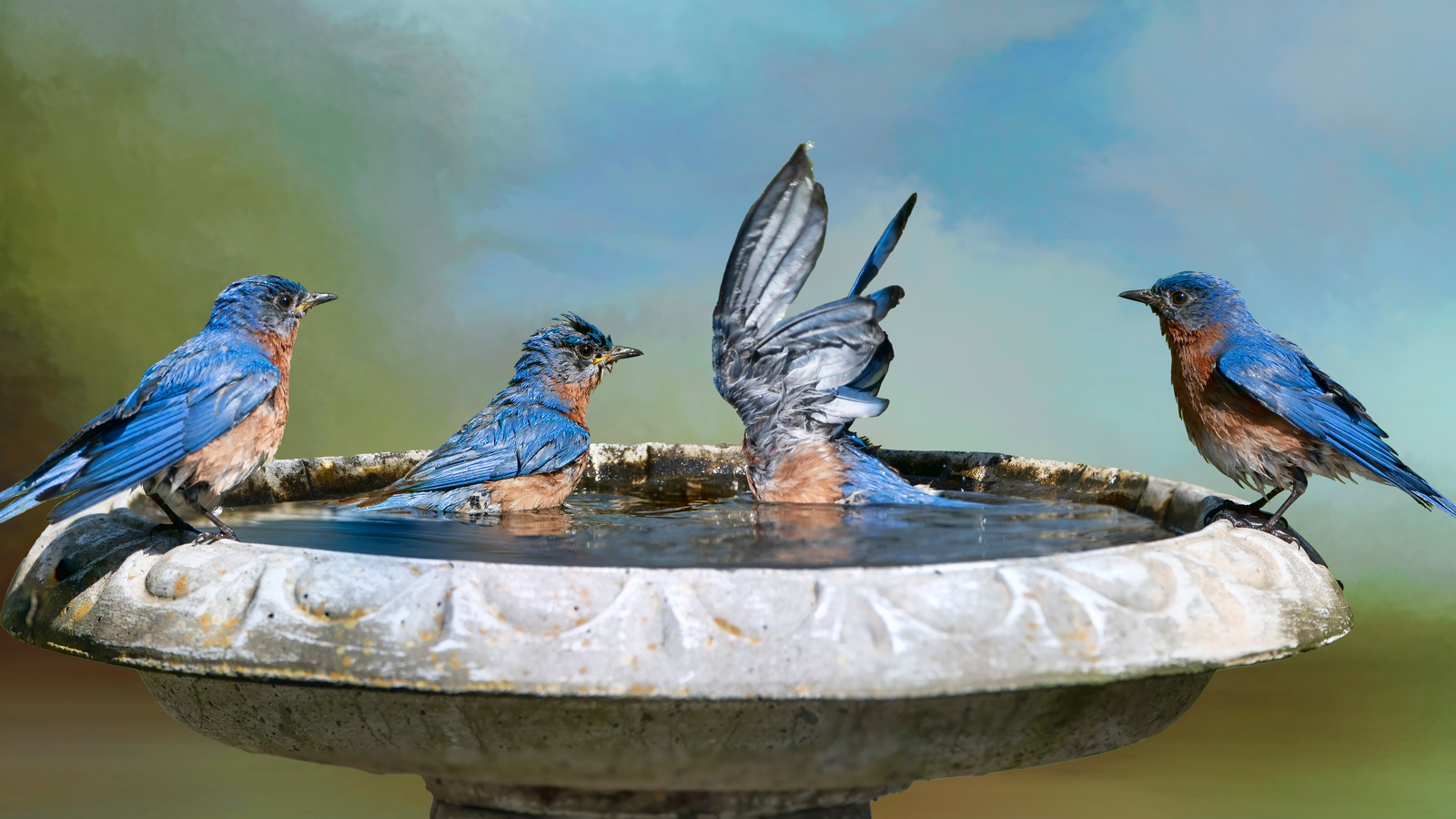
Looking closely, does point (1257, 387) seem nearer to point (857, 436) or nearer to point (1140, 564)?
point (1140, 564)

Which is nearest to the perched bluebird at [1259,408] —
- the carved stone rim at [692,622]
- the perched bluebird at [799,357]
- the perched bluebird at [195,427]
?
the carved stone rim at [692,622]

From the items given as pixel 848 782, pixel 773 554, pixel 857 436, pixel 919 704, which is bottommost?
pixel 848 782

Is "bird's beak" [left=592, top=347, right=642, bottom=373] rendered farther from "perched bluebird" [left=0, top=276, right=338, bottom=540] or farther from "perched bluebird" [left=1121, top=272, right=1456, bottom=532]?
"perched bluebird" [left=1121, top=272, right=1456, bottom=532]

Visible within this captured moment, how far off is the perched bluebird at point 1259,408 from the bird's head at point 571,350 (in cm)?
249

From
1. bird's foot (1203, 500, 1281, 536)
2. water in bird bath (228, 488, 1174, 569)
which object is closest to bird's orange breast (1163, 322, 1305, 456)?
bird's foot (1203, 500, 1281, 536)

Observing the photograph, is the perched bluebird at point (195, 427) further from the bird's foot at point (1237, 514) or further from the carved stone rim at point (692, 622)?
the bird's foot at point (1237, 514)

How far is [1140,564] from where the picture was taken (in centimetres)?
266

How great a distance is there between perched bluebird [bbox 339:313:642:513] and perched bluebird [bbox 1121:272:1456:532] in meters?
2.48

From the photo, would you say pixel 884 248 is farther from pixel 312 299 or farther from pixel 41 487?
pixel 41 487

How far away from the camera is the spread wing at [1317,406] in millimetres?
3645

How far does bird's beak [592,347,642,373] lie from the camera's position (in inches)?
215

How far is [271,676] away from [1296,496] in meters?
3.25

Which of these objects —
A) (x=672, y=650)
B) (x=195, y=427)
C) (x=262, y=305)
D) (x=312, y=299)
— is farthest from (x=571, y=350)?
(x=672, y=650)

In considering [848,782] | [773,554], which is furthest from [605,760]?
[773,554]
